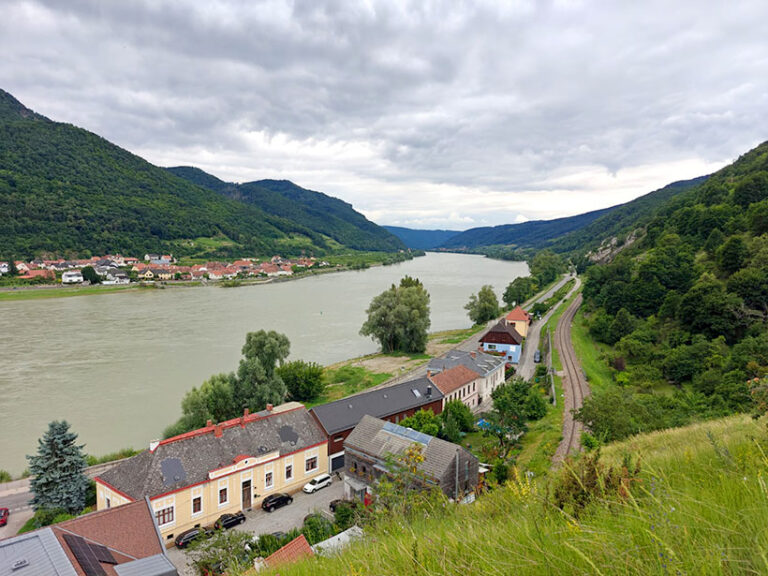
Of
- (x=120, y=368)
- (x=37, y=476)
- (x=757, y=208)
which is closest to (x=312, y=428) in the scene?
(x=37, y=476)

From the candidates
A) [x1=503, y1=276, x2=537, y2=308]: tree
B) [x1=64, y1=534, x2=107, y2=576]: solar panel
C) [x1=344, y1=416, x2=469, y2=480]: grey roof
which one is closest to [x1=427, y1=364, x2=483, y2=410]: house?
[x1=344, y1=416, x2=469, y2=480]: grey roof

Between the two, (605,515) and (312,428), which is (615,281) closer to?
(312,428)

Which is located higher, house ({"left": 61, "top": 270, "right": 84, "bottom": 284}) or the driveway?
house ({"left": 61, "top": 270, "right": 84, "bottom": 284})

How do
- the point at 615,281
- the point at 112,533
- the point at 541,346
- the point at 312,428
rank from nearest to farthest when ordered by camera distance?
the point at 112,533, the point at 312,428, the point at 541,346, the point at 615,281

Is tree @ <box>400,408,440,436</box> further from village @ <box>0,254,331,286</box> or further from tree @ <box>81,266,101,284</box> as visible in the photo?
tree @ <box>81,266,101,284</box>

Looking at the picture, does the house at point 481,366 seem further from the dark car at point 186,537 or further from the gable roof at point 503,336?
the dark car at point 186,537

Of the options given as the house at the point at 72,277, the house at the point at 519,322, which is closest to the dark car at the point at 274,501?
the house at the point at 519,322

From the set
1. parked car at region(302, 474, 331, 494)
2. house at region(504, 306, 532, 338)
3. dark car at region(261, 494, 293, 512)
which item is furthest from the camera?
house at region(504, 306, 532, 338)
